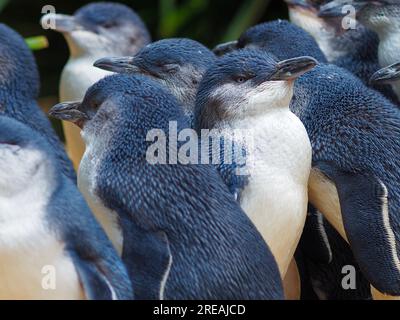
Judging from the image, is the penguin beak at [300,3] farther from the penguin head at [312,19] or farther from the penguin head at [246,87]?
the penguin head at [246,87]

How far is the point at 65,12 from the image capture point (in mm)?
6117

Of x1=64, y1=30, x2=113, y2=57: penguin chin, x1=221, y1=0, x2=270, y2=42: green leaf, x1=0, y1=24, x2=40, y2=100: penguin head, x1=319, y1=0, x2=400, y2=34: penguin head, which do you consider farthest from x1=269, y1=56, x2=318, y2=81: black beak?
x1=221, y1=0, x2=270, y2=42: green leaf

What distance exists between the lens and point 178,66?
9.96ft

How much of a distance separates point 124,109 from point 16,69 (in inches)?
28.1

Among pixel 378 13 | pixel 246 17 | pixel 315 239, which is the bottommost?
pixel 315 239

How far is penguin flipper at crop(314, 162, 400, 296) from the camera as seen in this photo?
2.59 metres

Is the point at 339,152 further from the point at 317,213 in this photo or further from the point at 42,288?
the point at 42,288

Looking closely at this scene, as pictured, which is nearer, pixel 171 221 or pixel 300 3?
pixel 171 221

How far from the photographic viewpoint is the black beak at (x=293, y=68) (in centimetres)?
265

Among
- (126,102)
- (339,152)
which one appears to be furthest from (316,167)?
(126,102)

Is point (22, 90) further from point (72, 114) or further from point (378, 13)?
point (378, 13)

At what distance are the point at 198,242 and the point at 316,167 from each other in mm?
524

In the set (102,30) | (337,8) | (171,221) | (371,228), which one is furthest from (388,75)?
(102,30)

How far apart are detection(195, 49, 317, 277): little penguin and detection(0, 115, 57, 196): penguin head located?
17.9 inches
